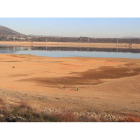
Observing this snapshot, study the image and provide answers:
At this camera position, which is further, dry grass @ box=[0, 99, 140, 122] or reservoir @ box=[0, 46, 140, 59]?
reservoir @ box=[0, 46, 140, 59]

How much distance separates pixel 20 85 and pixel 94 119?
777 cm

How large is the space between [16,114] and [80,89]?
6318 millimetres

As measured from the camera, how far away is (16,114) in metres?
6.00

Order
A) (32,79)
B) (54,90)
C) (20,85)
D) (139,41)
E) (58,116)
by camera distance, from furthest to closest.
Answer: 1. (139,41)
2. (32,79)
3. (20,85)
4. (54,90)
5. (58,116)

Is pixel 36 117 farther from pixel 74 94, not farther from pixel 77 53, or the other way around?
pixel 77 53

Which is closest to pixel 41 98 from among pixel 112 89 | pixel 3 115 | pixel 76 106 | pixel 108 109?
pixel 76 106

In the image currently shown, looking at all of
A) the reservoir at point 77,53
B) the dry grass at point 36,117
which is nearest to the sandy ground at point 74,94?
the dry grass at point 36,117

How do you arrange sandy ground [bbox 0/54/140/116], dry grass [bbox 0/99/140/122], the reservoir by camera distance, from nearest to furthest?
dry grass [bbox 0/99/140/122] < sandy ground [bbox 0/54/140/116] < the reservoir

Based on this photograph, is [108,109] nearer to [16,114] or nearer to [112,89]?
[16,114]

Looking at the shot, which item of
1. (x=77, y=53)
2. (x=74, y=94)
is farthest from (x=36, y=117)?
(x=77, y=53)

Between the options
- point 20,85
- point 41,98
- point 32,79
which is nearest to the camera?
point 41,98

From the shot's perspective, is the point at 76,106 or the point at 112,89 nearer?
the point at 76,106

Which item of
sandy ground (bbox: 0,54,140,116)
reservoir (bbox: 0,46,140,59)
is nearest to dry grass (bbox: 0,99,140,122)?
sandy ground (bbox: 0,54,140,116)

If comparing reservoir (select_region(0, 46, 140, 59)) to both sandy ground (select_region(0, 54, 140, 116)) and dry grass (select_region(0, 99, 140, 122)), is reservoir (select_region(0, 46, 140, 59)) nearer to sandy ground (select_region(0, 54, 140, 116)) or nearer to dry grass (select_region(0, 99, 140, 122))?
sandy ground (select_region(0, 54, 140, 116))
